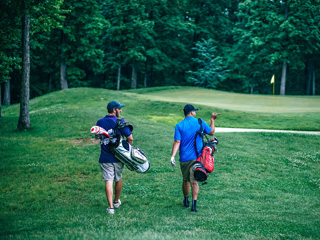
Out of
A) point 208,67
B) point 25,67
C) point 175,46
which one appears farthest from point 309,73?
point 25,67

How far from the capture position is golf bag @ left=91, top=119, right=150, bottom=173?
6.61 meters

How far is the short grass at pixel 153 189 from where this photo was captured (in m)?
5.73

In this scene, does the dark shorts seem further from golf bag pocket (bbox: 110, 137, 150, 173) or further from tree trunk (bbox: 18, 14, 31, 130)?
tree trunk (bbox: 18, 14, 31, 130)

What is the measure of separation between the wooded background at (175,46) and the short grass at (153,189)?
1843 centimetres

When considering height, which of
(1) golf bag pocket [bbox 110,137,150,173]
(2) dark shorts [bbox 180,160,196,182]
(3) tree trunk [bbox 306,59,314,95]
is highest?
(3) tree trunk [bbox 306,59,314,95]

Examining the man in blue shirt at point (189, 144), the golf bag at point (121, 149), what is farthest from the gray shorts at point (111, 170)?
the man in blue shirt at point (189, 144)

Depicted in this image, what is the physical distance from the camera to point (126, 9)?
1859 inches

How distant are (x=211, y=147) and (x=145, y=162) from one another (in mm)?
1488

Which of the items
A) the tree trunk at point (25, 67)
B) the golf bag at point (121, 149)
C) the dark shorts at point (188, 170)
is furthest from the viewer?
the tree trunk at point (25, 67)

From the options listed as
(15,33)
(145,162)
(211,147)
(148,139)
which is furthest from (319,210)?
(15,33)

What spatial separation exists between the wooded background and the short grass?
18.4 meters

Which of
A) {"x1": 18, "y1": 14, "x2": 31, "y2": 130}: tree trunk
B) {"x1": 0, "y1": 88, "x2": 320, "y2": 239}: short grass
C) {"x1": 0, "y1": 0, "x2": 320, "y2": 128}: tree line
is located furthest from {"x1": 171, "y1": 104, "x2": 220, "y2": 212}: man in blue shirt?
{"x1": 0, "y1": 0, "x2": 320, "y2": 128}: tree line

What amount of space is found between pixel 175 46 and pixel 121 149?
52.8 m

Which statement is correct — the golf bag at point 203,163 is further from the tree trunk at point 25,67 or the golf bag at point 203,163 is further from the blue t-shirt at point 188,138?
the tree trunk at point 25,67
